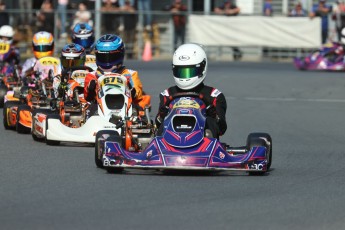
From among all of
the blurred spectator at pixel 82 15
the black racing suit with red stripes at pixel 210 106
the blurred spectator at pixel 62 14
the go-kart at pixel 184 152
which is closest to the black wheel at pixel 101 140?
the go-kart at pixel 184 152

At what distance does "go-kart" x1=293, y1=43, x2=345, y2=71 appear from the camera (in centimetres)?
2947

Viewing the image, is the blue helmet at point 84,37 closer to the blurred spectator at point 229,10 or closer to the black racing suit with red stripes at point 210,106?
the black racing suit with red stripes at point 210,106

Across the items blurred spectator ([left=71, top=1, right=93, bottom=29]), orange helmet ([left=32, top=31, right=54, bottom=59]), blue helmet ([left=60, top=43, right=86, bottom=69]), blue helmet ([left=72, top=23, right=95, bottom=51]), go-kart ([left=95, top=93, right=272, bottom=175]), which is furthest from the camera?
blurred spectator ([left=71, top=1, right=93, bottom=29])

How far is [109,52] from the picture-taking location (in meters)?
13.3

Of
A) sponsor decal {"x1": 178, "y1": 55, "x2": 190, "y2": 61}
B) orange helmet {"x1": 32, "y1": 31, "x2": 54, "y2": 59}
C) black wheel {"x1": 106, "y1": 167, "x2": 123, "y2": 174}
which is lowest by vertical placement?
orange helmet {"x1": 32, "y1": 31, "x2": 54, "y2": 59}

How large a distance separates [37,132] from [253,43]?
61.9 feet

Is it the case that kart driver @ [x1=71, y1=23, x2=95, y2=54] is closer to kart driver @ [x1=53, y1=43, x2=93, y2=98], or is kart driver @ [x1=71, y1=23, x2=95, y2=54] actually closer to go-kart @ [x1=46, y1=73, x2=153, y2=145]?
kart driver @ [x1=53, y1=43, x2=93, y2=98]

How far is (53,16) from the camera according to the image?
31422mm

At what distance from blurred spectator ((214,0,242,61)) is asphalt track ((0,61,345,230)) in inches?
639

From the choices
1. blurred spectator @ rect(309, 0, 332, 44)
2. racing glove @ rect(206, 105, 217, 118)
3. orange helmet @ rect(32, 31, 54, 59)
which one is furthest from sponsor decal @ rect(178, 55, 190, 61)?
blurred spectator @ rect(309, 0, 332, 44)

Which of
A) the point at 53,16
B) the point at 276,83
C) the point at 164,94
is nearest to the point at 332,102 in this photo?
the point at 276,83

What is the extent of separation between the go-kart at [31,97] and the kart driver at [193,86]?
3.61m

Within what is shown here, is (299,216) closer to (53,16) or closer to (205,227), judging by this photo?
(205,227)

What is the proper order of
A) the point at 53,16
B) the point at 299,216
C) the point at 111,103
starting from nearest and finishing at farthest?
the point at 299,216, the point at 111,103, the point at 53,16
